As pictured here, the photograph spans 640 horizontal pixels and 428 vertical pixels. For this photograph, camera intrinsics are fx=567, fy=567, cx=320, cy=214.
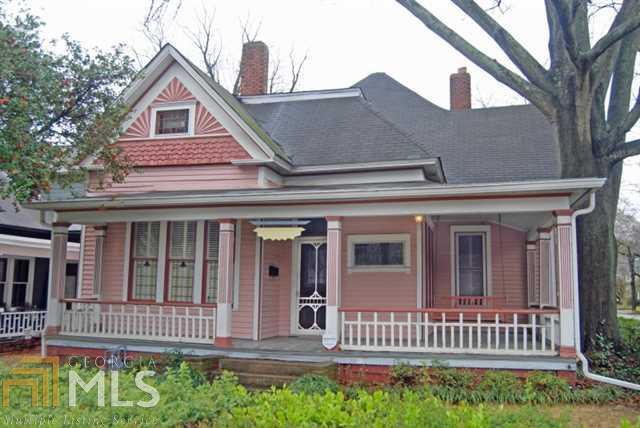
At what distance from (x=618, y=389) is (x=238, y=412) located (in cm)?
639

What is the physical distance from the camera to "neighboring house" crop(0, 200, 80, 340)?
565 inches

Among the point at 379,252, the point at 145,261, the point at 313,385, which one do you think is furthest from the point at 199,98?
the point at 313,385

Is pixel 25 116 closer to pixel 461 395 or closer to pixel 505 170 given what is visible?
pixel 461 395

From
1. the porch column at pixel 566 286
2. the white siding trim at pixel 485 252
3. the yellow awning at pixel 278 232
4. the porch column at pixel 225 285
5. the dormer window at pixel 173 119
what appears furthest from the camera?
the white siding trim at pixel 485 252

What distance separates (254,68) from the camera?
1639 cm

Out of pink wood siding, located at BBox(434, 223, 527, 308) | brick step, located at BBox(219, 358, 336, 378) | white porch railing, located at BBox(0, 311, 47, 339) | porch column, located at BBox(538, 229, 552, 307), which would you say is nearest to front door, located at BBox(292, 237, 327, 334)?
brick step, located at BBox(219, 358, 336, 378)

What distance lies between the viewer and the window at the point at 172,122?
41.3ft

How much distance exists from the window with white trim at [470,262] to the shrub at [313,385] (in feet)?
20.9

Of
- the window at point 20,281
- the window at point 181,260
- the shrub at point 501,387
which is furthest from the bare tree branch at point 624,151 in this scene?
the window at point 20,281

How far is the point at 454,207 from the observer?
9219mm

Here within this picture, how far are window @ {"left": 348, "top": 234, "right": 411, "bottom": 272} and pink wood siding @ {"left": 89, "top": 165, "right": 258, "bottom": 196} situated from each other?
2479 mm

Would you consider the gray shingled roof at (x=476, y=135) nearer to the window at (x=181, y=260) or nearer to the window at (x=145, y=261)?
the window at (x=181, y=260)

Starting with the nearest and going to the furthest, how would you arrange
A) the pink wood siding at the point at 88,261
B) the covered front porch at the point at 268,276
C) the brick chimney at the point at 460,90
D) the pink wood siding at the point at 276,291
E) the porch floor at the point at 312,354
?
the porch floor at the point at 312,354 → the covered front porch at the point at 268,276 → the pink wood siding at the point at 276,291 → the pink wood siding at the point at 88,261 → the brick chimney at the point at 460,90

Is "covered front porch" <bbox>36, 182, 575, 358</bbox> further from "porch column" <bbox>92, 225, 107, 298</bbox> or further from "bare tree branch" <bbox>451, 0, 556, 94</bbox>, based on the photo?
"bare tree branch" <bbox>451, 0, 556, 94</bbox>
